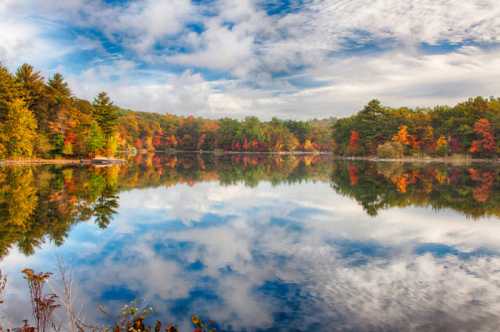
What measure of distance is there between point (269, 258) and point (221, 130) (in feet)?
397

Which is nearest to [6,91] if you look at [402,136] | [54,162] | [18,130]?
[18,130]

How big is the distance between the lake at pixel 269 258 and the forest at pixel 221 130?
26207 mm

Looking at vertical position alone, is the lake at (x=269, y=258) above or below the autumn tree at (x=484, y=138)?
below

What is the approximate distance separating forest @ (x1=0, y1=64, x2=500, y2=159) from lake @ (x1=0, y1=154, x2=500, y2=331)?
1032 inches

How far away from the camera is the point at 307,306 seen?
6.62 m

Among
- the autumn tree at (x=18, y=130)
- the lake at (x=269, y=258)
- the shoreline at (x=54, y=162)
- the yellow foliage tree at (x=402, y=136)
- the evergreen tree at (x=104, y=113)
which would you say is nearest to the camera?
the lake at (x=269, y=258)

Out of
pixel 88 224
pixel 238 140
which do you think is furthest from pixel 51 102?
pixel 238 140

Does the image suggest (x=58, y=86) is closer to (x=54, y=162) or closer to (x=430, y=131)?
(x=54, y=162)

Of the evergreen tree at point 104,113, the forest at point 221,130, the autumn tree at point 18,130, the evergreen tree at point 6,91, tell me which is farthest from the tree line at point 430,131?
the evergreen tree at point 6,91

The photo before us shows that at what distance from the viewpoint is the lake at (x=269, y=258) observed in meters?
6.38

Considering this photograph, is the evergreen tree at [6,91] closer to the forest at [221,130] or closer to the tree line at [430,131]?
the forest at [221,130]

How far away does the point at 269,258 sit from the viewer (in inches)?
377

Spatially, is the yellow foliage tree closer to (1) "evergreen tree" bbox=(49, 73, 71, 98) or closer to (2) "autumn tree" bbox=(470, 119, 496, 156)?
(2) "autumn tree" bbox=(470, 119, 496, 156)

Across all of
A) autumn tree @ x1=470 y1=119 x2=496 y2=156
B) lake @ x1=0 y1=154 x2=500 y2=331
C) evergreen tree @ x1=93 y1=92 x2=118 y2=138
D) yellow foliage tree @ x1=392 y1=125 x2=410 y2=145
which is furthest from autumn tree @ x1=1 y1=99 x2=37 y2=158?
autumn tree @ x1=470 y1=119 x2=496 y2=156
